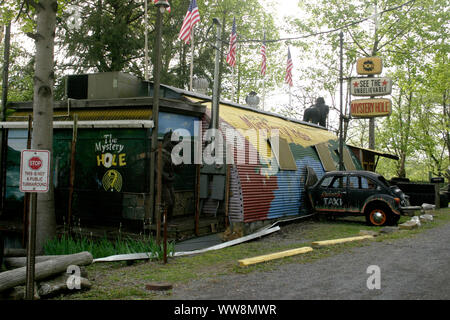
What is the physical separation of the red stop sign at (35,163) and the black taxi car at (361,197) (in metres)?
11.4

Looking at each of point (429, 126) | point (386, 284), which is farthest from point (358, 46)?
point (386, 284)

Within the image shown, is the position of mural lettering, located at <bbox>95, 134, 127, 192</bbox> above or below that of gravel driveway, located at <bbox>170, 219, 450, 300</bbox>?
above

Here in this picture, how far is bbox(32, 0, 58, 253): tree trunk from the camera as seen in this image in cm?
1065

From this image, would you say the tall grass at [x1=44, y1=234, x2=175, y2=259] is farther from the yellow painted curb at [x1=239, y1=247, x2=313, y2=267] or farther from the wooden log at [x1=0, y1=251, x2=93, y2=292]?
the yellow painted curb at [x1=239, y1=247, x2=313, y2=267]

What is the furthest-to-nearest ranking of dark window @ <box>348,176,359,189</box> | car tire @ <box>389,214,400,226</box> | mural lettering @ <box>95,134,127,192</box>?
dark window @ <box>348,176,359,189</box>, car tire @ <box>389,214,400,226</box>, mural lettering @ <box>95,134,127,192</box>

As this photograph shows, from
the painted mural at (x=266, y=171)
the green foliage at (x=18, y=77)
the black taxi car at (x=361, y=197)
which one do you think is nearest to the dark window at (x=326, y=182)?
the black taxi car at (x=361, y=197)

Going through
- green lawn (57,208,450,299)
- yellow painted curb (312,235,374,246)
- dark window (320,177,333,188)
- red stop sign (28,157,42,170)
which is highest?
red stop sign (28,157,42,170)

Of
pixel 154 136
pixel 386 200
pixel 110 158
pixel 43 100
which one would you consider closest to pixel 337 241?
pixel 386 200

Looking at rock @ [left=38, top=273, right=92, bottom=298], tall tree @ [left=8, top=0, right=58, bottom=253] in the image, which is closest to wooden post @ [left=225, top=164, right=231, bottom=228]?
tall tree @ [left=8, top=0, right=58, bottom=253]

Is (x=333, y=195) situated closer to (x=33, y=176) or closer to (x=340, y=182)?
(x=340, y=182)

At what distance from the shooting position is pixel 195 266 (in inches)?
347

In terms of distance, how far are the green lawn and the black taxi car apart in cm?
140

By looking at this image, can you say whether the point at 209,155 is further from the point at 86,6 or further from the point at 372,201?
the point at 86,6

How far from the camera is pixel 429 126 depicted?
43.8 meters
